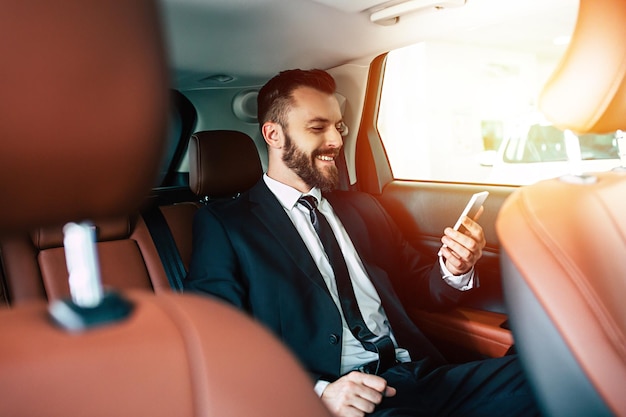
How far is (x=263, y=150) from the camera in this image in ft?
8.43

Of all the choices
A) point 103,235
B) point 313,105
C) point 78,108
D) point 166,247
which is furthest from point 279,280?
point 78,108

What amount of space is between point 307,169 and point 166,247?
0.51 m

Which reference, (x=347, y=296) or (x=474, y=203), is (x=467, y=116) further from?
(x=347, y=296)

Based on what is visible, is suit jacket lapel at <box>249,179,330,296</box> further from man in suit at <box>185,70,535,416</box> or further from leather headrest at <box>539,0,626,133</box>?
leather headrest at <box>539,0,626,133</box>

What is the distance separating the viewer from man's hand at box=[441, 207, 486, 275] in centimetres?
155

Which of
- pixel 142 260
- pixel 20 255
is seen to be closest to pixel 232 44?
pixel 142 260

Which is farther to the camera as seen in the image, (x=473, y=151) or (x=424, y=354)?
(x=473, y=151)

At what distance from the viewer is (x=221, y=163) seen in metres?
1.94

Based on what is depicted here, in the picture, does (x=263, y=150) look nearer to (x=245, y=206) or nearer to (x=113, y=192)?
(x=245, y=206)

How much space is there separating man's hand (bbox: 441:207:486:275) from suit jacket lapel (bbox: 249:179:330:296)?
37 centimetres

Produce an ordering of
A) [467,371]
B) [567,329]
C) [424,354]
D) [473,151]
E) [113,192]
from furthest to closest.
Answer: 1. [473,151]
2. [424,354]
3. [467,371]
4. [567,329]
5. [113,192]

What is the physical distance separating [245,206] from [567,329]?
1.00 meters

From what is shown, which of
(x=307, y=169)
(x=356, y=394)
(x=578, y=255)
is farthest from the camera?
(x=307, y=169)

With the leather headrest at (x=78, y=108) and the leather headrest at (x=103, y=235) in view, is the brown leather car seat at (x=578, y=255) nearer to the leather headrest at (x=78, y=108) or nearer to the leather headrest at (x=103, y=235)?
the leather headrest at (x=78, y=108)
